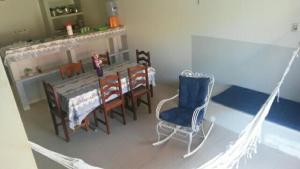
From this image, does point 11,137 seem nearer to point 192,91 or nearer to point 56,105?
point 56,105

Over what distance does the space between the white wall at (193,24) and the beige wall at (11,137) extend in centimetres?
333

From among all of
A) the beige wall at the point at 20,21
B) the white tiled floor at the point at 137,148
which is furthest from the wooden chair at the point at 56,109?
the beige wall at the point at 20,21

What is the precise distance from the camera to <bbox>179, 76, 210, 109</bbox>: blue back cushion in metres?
3.11

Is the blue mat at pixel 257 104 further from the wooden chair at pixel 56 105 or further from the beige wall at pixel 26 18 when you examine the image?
the beige wall at pixel 26 18

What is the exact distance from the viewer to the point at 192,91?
10.6ft

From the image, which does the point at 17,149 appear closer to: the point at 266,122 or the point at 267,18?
the point at 266,122

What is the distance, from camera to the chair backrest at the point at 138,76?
11.4 ft

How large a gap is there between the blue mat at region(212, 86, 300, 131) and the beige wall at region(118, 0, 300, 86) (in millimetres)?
804

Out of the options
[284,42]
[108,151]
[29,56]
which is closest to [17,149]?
[108,151]

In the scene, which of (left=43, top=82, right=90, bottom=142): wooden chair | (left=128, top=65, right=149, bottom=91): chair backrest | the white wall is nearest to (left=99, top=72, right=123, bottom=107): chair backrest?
(left=128, top=65, right=149, bottom=91): chair backrest

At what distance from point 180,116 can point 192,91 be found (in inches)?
16.3

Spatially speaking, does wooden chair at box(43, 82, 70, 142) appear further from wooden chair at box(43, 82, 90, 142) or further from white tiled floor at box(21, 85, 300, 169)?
white tiled floor at box(21, 85, 300, 169)

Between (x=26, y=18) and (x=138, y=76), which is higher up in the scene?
(x=26, y=18)


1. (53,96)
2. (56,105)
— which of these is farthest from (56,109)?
(53,96)
